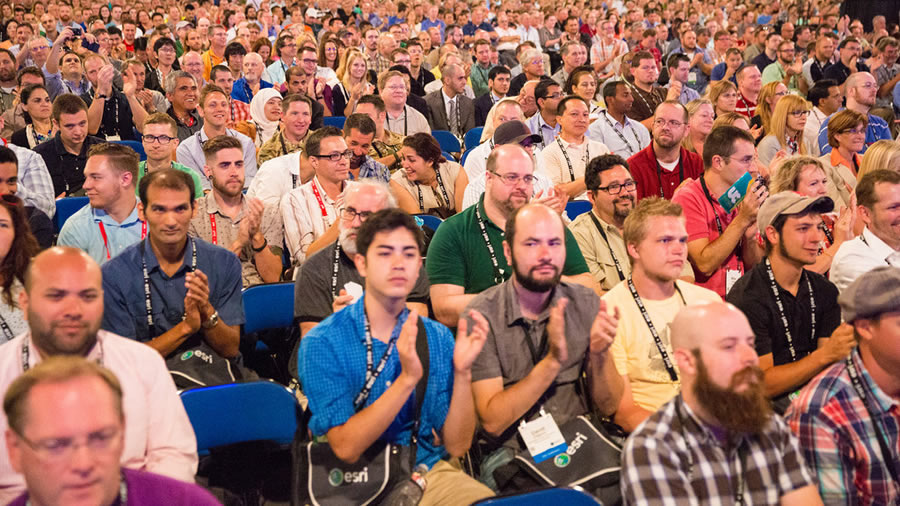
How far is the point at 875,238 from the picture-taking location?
3.60 meters

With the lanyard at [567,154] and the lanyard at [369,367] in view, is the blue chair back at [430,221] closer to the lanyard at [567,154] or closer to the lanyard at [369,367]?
the lanyard at [567,154]

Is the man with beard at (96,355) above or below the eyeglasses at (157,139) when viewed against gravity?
below

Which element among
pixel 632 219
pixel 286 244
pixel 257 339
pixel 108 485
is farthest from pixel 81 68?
pixel 108 485

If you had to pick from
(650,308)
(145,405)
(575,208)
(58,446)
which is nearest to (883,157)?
(575,208)

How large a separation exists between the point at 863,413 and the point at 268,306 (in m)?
2.47

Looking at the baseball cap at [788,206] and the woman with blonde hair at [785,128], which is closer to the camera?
the baseball cap at [788,206]

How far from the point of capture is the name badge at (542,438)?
8.72 feet

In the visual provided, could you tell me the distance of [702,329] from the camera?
86.1 inches

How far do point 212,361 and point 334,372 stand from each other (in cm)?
99

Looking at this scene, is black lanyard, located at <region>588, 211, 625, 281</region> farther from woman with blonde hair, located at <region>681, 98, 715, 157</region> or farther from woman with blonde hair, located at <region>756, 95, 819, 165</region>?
woman with blonde hair, located at <region>756, 95, 819, 165</region>

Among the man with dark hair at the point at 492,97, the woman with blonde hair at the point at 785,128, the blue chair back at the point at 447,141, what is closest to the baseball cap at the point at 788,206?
the woman with blonde hair at the point at 785,128

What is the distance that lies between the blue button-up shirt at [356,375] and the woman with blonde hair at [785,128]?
4369mm

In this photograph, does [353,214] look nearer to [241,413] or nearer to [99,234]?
[241,413]

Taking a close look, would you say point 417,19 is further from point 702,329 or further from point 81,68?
point 702,329
